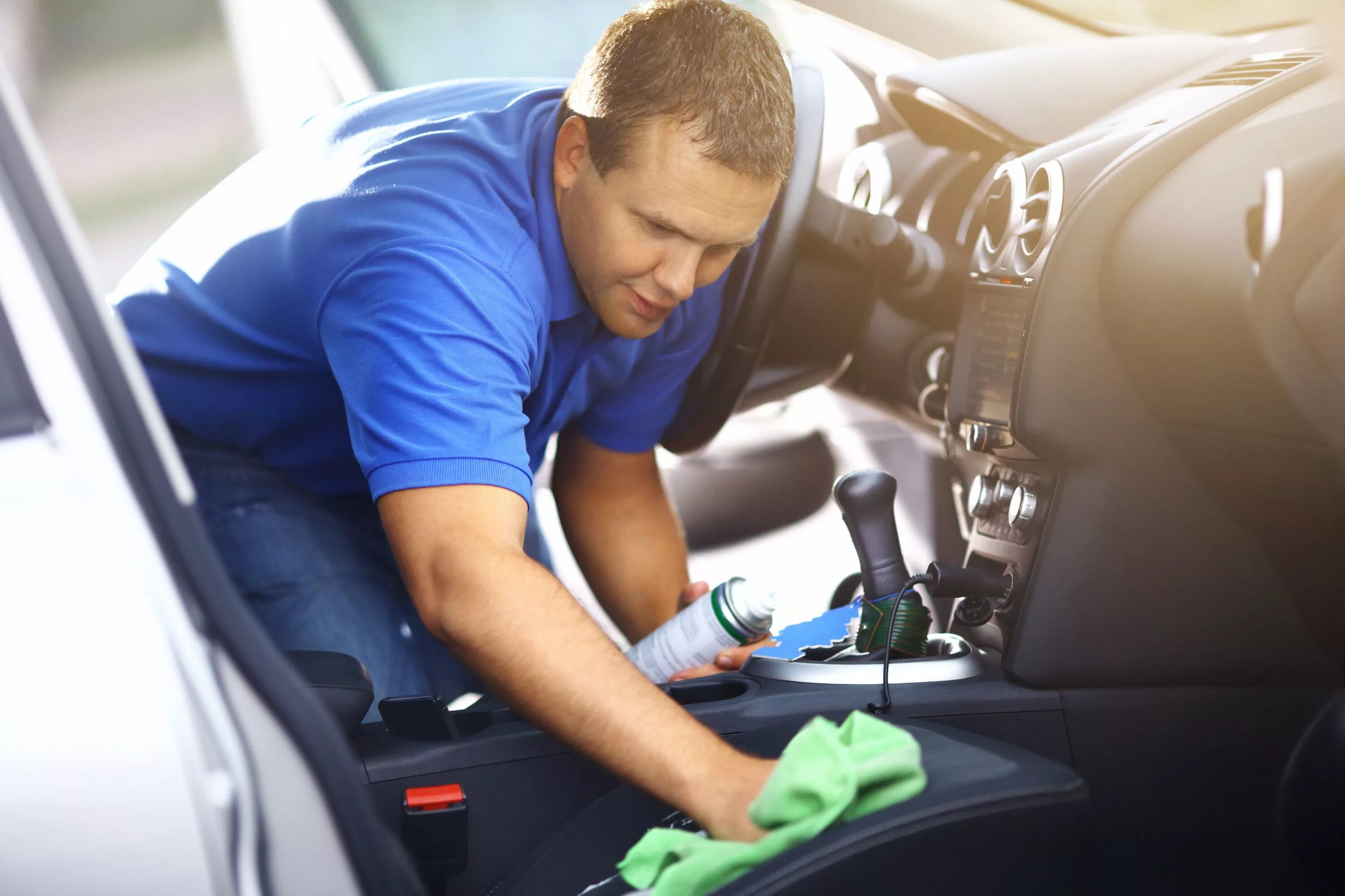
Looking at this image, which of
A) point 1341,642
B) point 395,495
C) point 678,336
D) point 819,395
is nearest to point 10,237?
point 395,495

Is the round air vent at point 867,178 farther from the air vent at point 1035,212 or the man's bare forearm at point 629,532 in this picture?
the man's bare forearm at point 629,532

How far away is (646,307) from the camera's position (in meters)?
1.09

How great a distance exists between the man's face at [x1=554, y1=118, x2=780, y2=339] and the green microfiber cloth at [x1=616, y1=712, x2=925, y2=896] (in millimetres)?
464

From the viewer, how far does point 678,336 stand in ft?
4.35

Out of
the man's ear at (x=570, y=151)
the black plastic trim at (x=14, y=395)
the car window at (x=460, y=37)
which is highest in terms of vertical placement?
the car window at (x=460, y=37)

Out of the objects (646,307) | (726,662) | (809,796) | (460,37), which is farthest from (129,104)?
(809,796)

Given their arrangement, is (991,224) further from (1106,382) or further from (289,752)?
(289,752)

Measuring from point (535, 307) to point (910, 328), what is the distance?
0.55m

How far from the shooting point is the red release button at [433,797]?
0.91m

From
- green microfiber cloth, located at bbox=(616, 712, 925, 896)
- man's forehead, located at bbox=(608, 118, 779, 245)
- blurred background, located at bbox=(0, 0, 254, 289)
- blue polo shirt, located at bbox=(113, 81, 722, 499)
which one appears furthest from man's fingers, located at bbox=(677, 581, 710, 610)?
blurred background, located at bbox=(0, 0, 254, 289)

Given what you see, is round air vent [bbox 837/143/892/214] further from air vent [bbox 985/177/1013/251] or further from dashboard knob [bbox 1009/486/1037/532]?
dashboard knob [bbox 1009/486/1037/532]

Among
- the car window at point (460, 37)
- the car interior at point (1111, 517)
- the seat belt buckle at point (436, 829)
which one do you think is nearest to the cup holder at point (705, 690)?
the car interior at point (1111, 517)

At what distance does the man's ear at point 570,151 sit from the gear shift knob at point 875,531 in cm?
40

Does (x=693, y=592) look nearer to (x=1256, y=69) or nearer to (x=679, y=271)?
(x=679, y=271)
